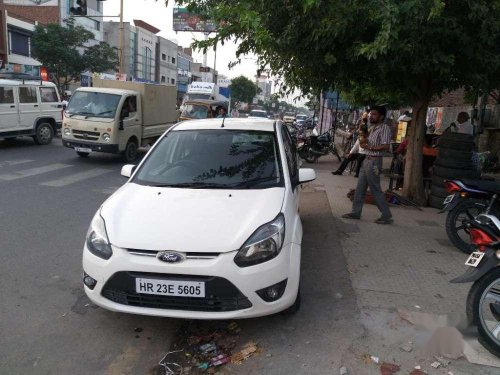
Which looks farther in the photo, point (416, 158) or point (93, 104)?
point (93, 104)

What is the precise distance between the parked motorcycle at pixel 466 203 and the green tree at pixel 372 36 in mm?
1703

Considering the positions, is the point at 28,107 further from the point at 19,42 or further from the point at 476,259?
the point at 19,42

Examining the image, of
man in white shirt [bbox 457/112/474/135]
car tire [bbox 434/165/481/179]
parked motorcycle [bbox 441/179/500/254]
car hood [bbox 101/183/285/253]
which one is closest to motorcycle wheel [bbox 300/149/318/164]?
man in white shirt [bbox 457/112/474/135]

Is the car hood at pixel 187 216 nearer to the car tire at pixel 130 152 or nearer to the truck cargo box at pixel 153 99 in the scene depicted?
the car tire at pixel 130 152

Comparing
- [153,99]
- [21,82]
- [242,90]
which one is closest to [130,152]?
[153,99]

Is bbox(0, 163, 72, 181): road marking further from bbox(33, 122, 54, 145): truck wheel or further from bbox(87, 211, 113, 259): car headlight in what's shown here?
bbox(87, 211, 113, 259): car headlight

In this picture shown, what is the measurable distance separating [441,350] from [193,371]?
1.84 m

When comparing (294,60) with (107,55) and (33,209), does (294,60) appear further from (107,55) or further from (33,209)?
(107,55)

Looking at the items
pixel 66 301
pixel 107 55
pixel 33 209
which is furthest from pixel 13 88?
pixel 107 55

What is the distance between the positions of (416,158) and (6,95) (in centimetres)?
1205

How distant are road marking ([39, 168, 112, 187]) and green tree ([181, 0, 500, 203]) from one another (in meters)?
4.96

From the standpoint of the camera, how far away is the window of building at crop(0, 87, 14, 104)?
→ 13789mm

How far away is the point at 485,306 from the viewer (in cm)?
351

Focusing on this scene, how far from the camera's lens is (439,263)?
209 inches
